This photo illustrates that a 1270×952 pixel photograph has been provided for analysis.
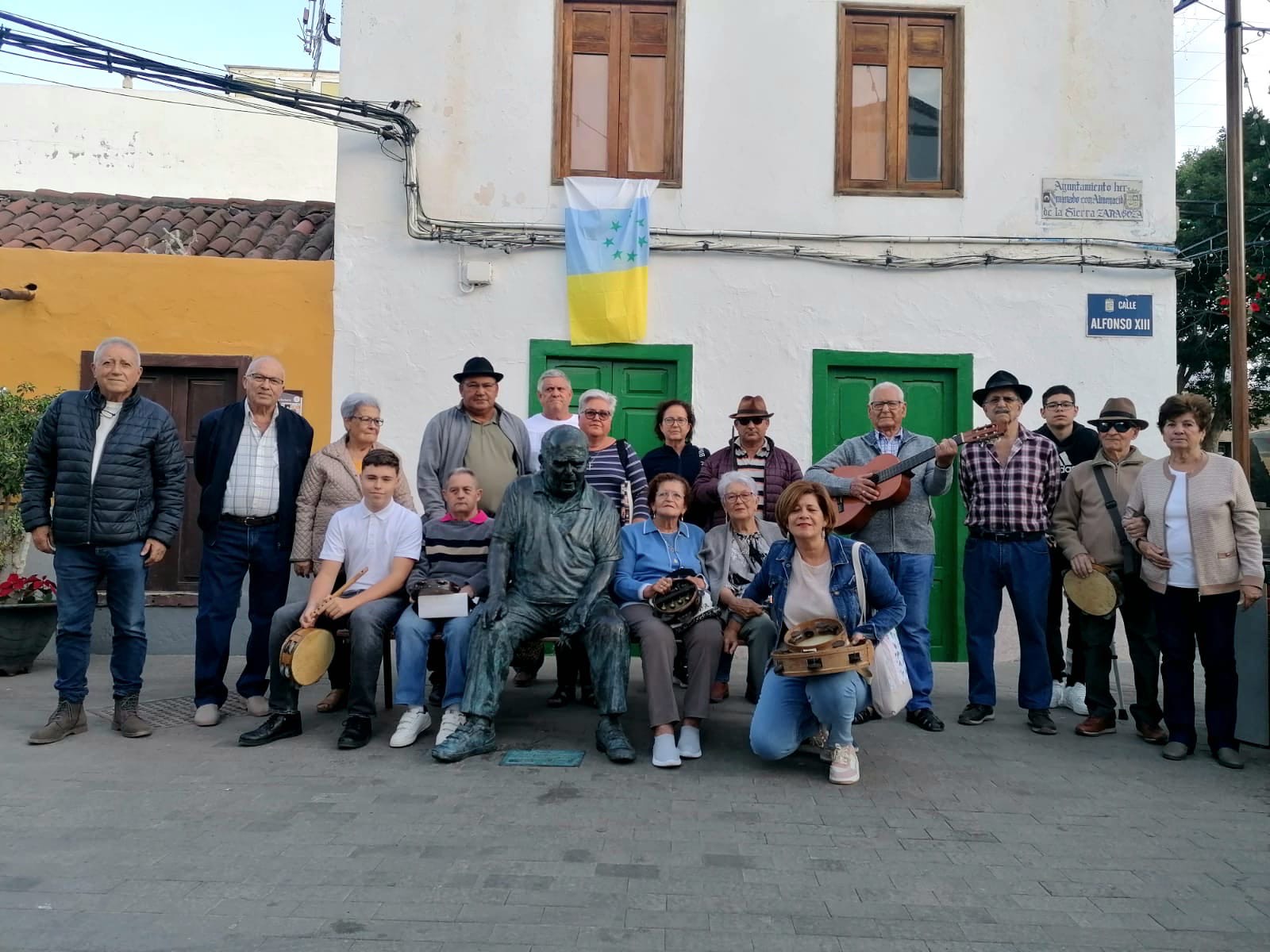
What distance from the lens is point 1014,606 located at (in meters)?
6.11

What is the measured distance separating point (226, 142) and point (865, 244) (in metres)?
12.0

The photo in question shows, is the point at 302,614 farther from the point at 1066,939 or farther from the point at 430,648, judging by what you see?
the point at 1066,939

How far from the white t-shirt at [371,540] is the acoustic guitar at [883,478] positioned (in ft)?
8.30

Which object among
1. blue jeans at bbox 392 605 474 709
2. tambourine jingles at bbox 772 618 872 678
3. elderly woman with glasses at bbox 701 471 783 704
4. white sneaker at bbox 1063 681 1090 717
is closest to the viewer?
tambourine jingles at bbox 772 618 872 678

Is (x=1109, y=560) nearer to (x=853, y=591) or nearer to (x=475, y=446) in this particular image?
(x=853, y=591)

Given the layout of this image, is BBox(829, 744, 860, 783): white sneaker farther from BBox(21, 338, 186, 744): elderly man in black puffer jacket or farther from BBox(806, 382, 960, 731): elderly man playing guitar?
BBox(21, 338, 186, 744): elderly man in black puffer jacket

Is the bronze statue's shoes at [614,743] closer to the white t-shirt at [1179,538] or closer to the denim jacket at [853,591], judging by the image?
the denim jacket at [853,591]

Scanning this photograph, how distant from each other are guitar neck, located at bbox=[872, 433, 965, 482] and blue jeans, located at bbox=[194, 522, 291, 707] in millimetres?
3630

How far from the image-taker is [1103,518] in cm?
601

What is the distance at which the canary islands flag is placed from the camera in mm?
8383

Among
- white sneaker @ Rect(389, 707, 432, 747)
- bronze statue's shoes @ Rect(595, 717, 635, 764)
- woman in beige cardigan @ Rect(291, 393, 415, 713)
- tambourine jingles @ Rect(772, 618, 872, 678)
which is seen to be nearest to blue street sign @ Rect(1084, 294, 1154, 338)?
tambourine jingles @ Rect(772, 618, 872, 678)

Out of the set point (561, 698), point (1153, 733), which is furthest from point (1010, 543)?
point (561, 698)

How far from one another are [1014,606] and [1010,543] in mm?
380

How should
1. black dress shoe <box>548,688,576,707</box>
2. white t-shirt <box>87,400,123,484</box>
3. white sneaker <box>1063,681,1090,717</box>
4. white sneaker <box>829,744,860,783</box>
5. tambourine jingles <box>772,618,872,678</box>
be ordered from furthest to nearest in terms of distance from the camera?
white sneaker <box>1063,681,1090,717</box>
black dress shoe <box>548,688,576,707</box>
white t-shirt <box>87,400,123,484</box>
white sneaker <box>829,744,860,783</box>
tambourine jingles <box>772,618,872,678</box>
